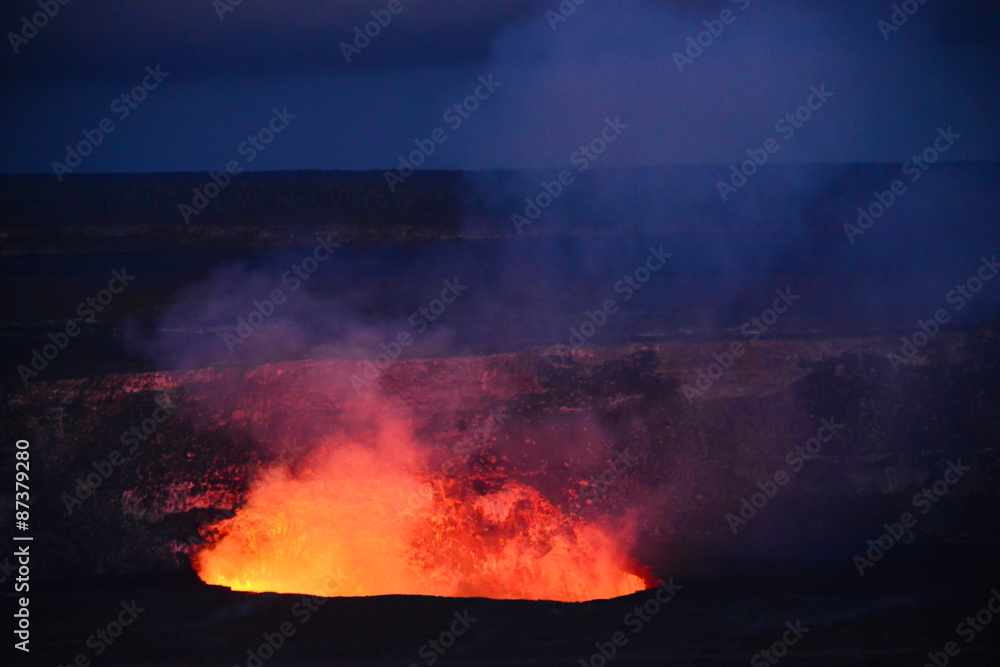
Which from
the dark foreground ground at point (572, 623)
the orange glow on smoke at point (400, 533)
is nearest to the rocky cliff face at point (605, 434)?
the orange glow on smoke at point (400, 533)

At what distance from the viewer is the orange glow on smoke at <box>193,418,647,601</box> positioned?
4383mm

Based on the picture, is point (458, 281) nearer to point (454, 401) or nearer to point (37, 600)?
point (454, 401)

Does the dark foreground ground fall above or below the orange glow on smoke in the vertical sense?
below

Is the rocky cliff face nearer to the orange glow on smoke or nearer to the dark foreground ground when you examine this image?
the orange glow on smoke

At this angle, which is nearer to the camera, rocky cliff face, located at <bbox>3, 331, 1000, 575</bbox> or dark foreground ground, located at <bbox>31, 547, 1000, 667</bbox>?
dark foreground ground, located at <bbox>31, 547, 1000, 667</bbox>

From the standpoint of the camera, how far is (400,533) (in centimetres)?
447

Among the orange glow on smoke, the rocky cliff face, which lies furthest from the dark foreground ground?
the orange glow on smoke

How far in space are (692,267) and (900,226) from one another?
3.19 meters

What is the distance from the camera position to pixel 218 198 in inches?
414

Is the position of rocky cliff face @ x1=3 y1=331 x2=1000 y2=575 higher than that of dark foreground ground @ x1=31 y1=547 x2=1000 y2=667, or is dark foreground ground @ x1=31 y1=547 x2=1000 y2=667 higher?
rocky cliff face @ x1=3 y1=331 x2=1000 y2=575

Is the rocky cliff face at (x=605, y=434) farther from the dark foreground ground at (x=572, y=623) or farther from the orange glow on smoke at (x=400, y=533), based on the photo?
the dark foreground ground at (x=572, y=623)

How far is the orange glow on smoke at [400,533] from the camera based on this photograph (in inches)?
173

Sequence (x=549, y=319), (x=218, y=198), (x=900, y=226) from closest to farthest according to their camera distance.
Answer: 1. (x=549, y=319)
2. (x=900, y=226)
3. (x=218, y=198)

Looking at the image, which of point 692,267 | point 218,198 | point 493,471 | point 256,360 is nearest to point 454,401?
point 493,471
